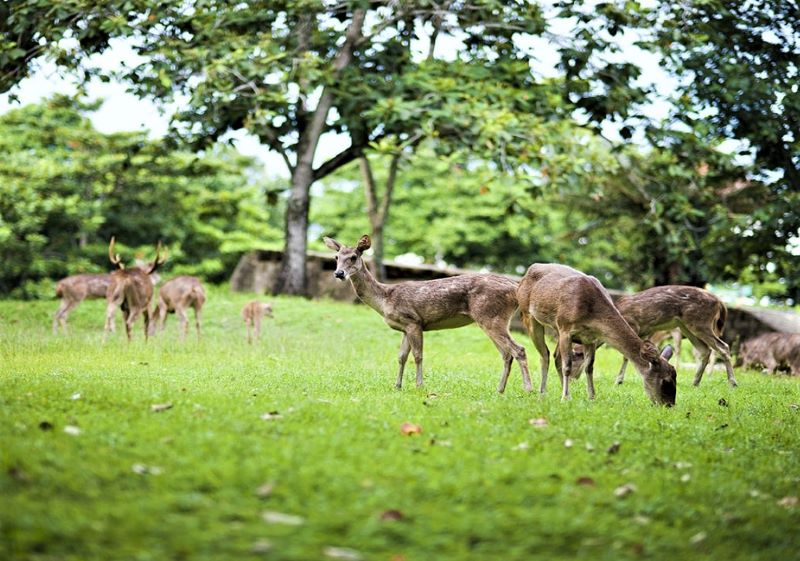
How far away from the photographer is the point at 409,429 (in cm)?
750

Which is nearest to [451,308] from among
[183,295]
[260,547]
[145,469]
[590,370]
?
[590,370]

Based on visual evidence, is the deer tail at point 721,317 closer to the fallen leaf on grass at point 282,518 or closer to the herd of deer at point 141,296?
the herd of deer at point 141,296

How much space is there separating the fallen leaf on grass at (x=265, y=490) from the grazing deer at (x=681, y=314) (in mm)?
7601

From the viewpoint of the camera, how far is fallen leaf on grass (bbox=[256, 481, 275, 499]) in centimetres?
557

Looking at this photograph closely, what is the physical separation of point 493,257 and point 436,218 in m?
3.01

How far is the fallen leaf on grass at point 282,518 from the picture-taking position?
5.20m

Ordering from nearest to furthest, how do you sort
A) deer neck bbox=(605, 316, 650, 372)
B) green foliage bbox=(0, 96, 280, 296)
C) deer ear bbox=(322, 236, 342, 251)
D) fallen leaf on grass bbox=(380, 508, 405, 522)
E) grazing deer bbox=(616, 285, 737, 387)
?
fallen leaf on grass bbox=(380, 508, 405, 522) < deer neck bbox=(605, 316, 650, 372) < deer ear bbox=(322, 236, 342, 251) < grazing deer bbox=(616, 285, 737, 387) < green foliage bbox=(0, 96, 280, 296)

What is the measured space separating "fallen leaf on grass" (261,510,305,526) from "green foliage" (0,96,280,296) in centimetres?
2345

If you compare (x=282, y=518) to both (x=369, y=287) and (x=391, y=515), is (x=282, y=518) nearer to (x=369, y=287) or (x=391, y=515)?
(x=391, y=515)

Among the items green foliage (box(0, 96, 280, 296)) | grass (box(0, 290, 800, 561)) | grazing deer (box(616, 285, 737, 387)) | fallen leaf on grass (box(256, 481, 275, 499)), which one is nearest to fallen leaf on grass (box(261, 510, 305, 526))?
grass (box(0, 290, 800, 561))

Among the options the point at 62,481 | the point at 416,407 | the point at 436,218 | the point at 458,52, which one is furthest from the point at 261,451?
the point at 436,218

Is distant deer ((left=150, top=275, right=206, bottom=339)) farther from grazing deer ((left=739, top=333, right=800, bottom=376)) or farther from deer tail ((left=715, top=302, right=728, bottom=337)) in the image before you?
grazing deer ((left=739, top=333, right=800, bottom=376))

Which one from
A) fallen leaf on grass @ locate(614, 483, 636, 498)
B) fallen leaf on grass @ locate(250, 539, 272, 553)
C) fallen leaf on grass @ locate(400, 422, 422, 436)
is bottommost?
fallen leaf on grass @ locate(250, 539, 272, 553)

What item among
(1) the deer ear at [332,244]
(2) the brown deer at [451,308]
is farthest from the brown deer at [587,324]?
(1) the deer ear at [332,244]
